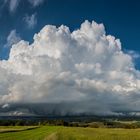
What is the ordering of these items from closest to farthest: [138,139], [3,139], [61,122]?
[138,139] < [3,139] < [61,122]

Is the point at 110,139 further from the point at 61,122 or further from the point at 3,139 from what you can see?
the point at 61,122

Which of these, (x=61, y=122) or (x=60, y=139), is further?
(x=61, y=122)

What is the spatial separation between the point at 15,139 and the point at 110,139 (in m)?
15.2

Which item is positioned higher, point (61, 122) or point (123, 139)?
point (61, 122)

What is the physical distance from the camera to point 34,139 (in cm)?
5659

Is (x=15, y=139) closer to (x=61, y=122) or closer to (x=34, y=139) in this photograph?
(x=34, y=139)

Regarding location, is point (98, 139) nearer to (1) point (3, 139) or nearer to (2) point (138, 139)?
(2) point (138, 139)

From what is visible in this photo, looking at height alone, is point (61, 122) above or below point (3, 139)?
above

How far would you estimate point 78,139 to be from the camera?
54.9 m

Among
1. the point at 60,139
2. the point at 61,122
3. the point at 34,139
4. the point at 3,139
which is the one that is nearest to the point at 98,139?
the point at 60,139

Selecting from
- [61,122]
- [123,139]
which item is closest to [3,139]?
[123,139]

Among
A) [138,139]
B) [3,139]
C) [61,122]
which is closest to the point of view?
[138,139]

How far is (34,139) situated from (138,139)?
16236 millimetres

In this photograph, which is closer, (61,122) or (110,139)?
(110,139)
